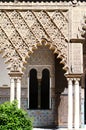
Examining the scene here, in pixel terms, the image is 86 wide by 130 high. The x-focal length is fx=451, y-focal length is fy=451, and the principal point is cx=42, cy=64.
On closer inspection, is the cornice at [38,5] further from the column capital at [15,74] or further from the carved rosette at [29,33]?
the column capital at [15,74]

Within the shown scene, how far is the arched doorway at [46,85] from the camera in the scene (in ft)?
47.5

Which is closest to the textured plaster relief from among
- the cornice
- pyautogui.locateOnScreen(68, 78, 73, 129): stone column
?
pyautogui.locateOnScreen(68, 78, 73, 129): stone column

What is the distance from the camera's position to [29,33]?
1279cm

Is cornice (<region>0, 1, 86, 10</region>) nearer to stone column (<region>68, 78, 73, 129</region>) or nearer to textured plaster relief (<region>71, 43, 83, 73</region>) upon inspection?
textured plaster relief (<region>71, 43, 83, 73</region>)

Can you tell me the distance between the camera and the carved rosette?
12.7m

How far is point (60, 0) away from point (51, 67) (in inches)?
102

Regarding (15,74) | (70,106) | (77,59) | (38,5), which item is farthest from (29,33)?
(70,106)

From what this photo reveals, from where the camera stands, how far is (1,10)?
12906 mm

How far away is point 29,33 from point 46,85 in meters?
2.52

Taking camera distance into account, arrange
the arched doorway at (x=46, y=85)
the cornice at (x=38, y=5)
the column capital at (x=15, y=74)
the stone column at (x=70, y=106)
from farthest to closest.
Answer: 1. the arched doorway at (x=46, y=85)
2. the cornice at (x=38, y=5)
3. the column capital at (x=15, y=74)
4. the stone column at (x=70, y=106)

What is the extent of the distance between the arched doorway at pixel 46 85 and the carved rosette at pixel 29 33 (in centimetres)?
183

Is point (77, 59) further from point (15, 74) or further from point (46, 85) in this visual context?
point (46, 85)

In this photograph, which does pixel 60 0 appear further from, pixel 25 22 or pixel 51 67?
pixel 51 67

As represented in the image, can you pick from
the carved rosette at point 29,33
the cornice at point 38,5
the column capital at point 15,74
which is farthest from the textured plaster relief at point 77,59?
the column capital at point 15,74
